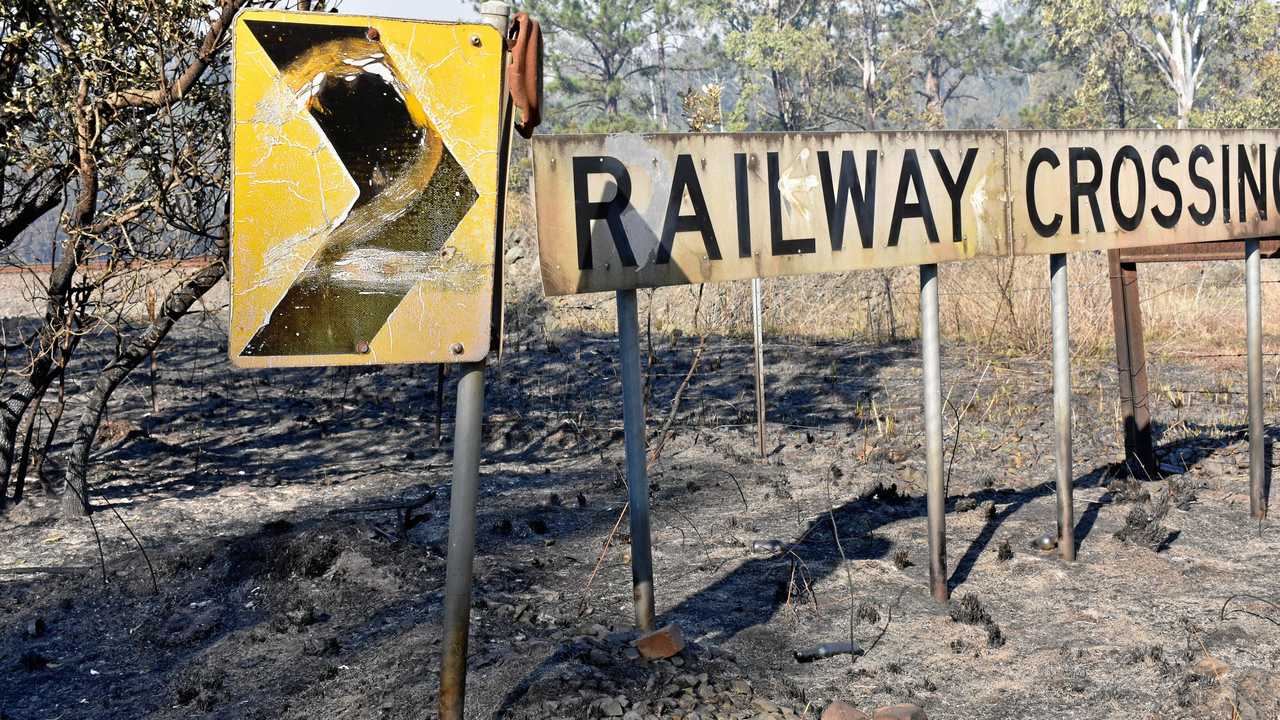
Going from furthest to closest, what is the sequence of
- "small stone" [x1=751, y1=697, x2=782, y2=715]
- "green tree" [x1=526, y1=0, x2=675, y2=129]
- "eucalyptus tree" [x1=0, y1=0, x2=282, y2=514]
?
"green tree" [x1=526, y1=0, x2=675, y2=129] < "eucalyptus tree" [x1=0, y1=0, x2=282, y2=514] < "small stone" [x1=751, y1=697, x2=782, y2=715]

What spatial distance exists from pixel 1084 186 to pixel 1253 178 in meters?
1.29

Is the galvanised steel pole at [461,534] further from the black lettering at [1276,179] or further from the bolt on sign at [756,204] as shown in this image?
the black lettering at [1276,179]

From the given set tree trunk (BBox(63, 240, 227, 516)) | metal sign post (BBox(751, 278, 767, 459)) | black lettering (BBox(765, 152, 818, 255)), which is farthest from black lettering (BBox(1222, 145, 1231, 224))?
tree trunk (BBox(63, 240, 227, 516))

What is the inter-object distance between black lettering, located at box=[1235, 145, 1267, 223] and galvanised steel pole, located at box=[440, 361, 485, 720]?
13.9 feet

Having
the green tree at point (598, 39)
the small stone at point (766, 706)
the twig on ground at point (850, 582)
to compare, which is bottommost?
the small stone at point (766, 706)

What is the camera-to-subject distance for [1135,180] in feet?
15.8

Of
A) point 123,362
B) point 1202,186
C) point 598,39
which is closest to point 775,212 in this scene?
point 1202,186

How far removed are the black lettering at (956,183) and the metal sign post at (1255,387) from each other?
211 centimetres

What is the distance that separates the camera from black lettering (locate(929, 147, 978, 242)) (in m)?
4.31

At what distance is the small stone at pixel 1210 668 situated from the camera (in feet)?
12.3

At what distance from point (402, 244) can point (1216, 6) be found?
3767cm

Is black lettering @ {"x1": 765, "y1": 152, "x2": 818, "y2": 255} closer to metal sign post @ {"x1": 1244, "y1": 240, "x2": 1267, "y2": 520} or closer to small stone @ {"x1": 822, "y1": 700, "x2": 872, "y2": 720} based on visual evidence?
small stone @ {"x1": 822, "y1": 700, "x2": 872, "y2": 720}

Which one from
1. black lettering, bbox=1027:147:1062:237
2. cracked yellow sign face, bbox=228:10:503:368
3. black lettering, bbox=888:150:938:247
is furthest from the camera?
black lettering, bbox=1027:147:1062:237

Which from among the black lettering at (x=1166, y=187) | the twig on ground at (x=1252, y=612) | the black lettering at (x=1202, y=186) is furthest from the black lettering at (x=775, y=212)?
the black lettering at (x=1202, y=186)
